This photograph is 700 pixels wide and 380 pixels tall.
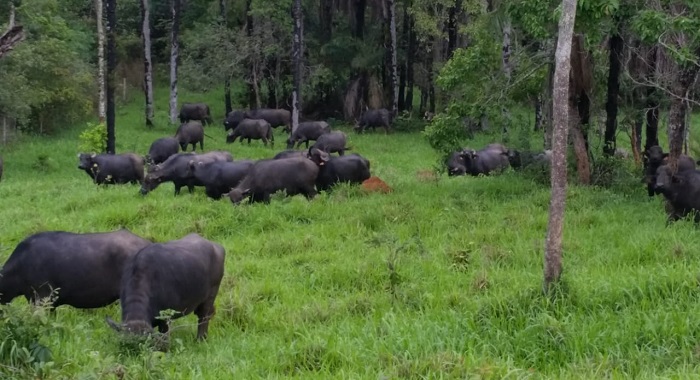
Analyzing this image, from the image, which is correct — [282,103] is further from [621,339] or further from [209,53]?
[621,339]

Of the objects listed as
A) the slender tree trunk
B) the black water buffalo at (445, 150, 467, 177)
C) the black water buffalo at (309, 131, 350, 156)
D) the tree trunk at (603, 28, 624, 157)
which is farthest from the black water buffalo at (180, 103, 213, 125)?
the tree trunk at (603, 28, 624, 157)

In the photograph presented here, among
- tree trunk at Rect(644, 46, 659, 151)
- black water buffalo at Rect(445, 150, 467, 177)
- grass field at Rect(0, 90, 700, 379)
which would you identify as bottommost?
grass field at Rect(0, 90, 700, 379)

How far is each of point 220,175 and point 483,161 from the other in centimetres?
872

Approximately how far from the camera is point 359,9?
37281 millimetres

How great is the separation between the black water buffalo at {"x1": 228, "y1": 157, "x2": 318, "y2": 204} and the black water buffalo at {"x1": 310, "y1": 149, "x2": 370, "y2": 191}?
951mm

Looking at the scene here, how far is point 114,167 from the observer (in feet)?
67.5

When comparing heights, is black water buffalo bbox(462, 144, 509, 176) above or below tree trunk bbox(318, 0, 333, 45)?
below

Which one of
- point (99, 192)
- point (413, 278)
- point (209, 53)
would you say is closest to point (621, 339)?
point (413, 278)

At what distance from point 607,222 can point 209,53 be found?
2752 centimetres

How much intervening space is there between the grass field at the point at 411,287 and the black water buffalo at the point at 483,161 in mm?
4795

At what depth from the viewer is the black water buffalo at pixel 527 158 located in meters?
18.2

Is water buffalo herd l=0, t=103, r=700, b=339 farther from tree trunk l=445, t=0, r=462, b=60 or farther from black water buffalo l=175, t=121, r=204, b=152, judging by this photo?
tree trunk l=445, t=0, r=462, b=60

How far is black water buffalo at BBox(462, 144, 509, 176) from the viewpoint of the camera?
2206 cm

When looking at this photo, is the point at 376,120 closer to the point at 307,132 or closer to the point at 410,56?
the point at 410,56
